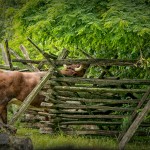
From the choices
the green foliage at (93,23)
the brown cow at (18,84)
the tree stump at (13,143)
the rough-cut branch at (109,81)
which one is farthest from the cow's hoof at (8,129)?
the green foliage at (93,23)

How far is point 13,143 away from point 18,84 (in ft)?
9.79

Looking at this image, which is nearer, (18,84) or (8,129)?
(8,129)

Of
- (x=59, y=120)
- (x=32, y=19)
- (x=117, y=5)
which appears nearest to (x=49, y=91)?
(x=59, y=120)

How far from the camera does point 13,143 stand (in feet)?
22.3

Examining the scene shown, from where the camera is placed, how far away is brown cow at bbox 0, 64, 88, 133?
9.38 metres

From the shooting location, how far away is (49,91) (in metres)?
9.59

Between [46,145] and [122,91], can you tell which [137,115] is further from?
[46,145]

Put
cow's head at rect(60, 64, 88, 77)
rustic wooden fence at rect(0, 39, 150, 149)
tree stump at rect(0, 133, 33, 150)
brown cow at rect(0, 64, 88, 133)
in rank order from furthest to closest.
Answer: cow's head at rect(60, 64, 88, 77) < brown cow at rect(0, 64, 88, 133) < rustic wooden fence at rect(0, 39, 150, 149) < tree stump at rect(0, 133, 33, 150)

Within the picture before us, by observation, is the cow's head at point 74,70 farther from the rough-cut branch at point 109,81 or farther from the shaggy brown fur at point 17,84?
the rough-cut branch at point 109,81

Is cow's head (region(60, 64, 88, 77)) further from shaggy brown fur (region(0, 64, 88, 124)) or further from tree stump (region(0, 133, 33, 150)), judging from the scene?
tree stump (region(0, 133, 33, 150))

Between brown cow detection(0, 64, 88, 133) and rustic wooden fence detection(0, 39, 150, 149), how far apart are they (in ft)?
0.92

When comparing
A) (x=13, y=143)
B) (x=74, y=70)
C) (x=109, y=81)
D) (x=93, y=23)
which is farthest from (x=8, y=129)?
(x=74, y=70)

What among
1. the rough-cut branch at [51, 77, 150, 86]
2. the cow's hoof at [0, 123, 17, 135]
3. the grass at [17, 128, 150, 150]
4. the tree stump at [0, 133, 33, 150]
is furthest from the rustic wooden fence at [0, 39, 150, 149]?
the tree stump at [0, 133, 33, 150]

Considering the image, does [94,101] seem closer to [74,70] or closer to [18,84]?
[74,70]
